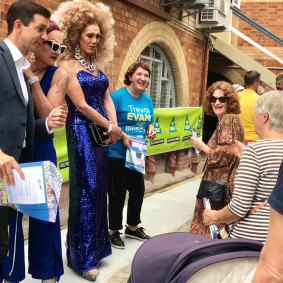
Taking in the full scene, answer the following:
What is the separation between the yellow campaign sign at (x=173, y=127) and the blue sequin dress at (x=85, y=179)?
3.70 metres

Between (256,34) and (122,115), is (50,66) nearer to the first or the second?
(122,115)

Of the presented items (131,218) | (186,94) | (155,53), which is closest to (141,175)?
(131,218)

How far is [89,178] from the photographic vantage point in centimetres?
329

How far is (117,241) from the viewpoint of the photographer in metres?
4.06

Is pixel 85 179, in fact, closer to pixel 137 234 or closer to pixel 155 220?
pixel 137 234

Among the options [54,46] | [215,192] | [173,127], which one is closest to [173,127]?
[173,127]

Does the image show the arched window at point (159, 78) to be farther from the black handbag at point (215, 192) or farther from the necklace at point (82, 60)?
the black handbag at point (215, 192)

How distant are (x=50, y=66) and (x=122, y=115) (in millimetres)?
1304

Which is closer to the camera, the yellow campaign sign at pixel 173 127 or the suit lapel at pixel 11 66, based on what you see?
the suit lapel at pixel 11 66

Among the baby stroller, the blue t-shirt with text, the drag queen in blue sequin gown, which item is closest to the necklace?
the drag queen in blue sequin gown

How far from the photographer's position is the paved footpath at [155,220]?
3.45 meters

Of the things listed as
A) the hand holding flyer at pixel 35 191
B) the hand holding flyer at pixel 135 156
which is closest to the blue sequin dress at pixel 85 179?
the hand holding flyer at pixel 135 156

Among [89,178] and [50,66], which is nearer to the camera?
[50,66]

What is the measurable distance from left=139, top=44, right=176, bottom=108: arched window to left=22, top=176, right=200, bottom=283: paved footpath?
174cm
